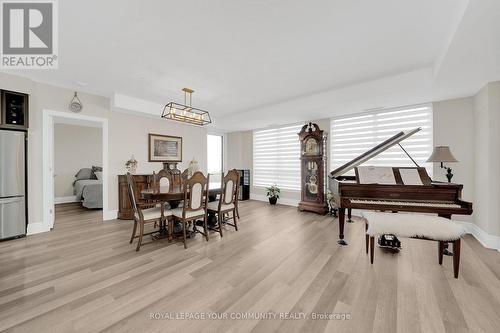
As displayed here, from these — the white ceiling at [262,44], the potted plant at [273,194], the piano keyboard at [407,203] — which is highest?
the white ceiling at [262,44]

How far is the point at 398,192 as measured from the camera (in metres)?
2.60

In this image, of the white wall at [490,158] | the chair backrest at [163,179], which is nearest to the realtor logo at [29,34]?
the chair backrest at [163,179]

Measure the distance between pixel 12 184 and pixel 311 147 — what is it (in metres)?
5.72

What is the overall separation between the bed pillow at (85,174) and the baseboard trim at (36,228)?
3.36 metres

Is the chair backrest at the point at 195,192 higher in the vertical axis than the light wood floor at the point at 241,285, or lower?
higher

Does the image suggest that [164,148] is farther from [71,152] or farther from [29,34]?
[71,152]

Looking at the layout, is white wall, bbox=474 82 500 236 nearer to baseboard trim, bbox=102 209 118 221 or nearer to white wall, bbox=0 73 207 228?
white wall, bbox=0 73 207 228

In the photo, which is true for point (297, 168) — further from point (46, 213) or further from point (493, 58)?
point (46, 213)

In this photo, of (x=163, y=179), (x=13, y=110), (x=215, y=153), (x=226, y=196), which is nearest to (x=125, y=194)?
(x=163, y=179)

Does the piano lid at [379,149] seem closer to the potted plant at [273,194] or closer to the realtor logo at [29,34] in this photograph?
the potted plant at [273,194]

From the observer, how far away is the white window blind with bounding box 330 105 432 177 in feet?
13.0

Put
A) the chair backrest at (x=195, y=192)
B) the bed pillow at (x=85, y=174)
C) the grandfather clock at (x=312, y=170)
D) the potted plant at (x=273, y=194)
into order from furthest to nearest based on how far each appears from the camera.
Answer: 1. the bed pillow at (x=85, y=174)
2. the potted plant at (x=273, y=194)
3. the grandfather clock at (x=312, y=170)
4. the chair backrest at (x=195, y=192)

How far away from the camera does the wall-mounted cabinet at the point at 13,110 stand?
3070mm

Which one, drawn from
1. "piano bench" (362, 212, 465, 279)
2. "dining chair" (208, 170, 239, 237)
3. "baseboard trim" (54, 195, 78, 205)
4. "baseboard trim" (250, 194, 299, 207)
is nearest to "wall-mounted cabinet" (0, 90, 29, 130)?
"dining chair" (208, 170, 239, 237)
